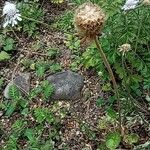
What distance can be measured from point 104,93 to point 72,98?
0.26 metres

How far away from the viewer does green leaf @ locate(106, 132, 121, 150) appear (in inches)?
115

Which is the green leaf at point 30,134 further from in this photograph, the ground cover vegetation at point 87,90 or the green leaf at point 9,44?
the green leaf at point 9,44

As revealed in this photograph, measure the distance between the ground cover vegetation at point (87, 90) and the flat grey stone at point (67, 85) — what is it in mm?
35

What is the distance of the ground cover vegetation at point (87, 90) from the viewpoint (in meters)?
2.98

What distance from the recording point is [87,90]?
137 inches

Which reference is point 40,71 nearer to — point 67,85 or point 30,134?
point 67,85

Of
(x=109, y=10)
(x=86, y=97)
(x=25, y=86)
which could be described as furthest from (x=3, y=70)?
(x=109, y=10)

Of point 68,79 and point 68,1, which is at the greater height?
point 68,1

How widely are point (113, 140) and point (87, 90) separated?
2.08ft

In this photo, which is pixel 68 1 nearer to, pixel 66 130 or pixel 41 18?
pixel 41 18

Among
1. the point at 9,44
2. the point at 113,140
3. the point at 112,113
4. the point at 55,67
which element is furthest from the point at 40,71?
the point at 113,140

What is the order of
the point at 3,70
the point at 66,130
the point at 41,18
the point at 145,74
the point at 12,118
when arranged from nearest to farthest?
the point at 145,74
the point at 66,130
the point at 12,118
the point at 3,70
the point at 41,18

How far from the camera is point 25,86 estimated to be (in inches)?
144

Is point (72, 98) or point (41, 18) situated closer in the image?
point (72, 98)
